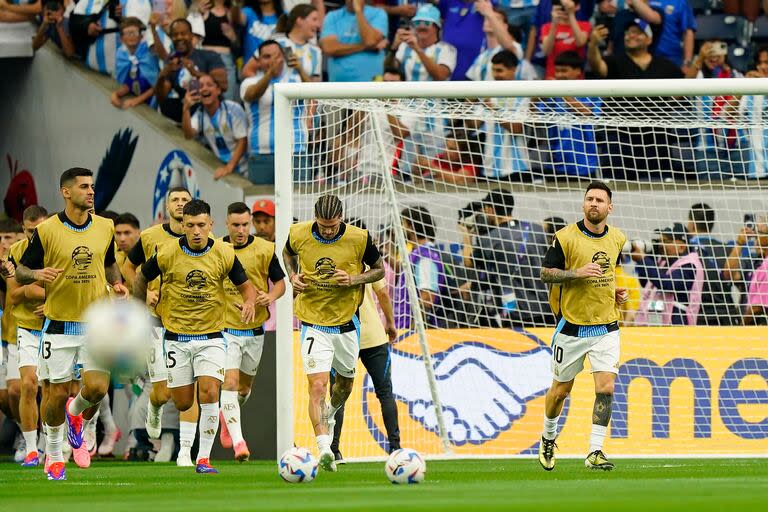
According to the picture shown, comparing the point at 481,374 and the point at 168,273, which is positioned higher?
the point at 168,273

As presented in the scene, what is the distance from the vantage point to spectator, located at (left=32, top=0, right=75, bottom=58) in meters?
20.2

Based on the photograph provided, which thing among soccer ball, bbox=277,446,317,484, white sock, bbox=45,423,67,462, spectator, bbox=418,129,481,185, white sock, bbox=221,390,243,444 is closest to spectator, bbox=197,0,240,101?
spectator, bbox=418,129,481,185

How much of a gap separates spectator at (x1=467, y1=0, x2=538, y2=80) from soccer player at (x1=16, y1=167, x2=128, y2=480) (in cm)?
714

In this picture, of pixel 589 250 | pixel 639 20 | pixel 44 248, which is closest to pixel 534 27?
pixel 639 20

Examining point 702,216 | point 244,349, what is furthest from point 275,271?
point 702,216

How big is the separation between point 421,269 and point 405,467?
5.73m

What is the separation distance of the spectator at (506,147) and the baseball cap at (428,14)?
206 cm

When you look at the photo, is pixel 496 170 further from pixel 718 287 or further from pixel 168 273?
pixel 168 273

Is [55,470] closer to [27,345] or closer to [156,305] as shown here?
[156,305]

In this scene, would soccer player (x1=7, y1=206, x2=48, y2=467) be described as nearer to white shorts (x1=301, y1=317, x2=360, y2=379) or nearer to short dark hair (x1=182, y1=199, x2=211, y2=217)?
short dark hair (x1=182, y1=199, x2=211, y2=217)

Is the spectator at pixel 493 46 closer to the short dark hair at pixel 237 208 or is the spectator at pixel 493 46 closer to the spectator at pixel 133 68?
the spectator at pixel 133 68

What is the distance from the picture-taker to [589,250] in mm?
11656

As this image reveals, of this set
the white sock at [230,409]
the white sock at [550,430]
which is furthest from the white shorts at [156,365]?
the white sock at [550,430]

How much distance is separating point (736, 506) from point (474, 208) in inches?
328
